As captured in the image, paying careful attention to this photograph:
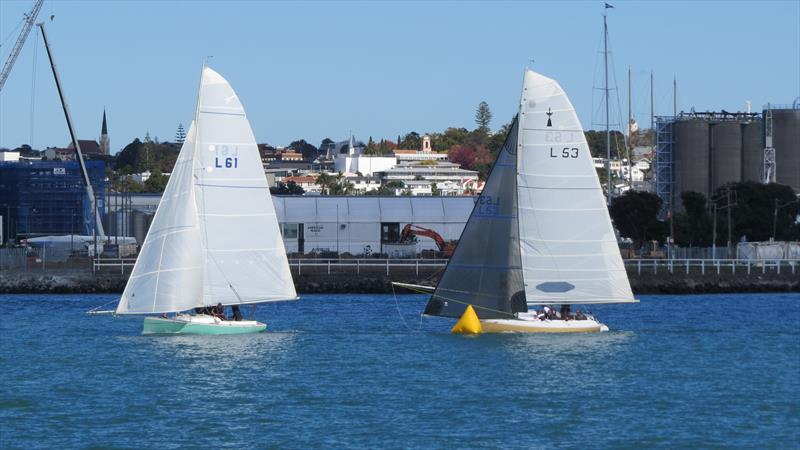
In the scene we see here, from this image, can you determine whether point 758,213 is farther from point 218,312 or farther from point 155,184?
point 155,184

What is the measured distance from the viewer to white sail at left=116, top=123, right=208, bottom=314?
46000 millimetres

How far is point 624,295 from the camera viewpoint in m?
47.8

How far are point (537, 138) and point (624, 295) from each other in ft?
19.5

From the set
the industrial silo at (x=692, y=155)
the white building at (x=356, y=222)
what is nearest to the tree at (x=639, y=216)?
the white building at (x=356, y=222)

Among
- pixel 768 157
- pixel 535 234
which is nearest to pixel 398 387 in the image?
pixel 535 234

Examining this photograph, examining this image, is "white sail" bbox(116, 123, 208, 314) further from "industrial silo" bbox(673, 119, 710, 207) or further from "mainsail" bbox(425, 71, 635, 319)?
"industrial silo" bbox(673, 119, 710, 207)

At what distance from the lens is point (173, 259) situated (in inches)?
1816

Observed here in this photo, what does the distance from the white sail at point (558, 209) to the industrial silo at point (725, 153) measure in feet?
237

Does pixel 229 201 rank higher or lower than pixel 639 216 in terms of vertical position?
higher

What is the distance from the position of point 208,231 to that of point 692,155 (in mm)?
76091

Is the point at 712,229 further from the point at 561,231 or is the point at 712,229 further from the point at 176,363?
the point at 176,363

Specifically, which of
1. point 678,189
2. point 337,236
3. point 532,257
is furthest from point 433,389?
point 678,189

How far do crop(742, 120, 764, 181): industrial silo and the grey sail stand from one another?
74651 mm

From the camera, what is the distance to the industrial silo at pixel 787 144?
374 ft
